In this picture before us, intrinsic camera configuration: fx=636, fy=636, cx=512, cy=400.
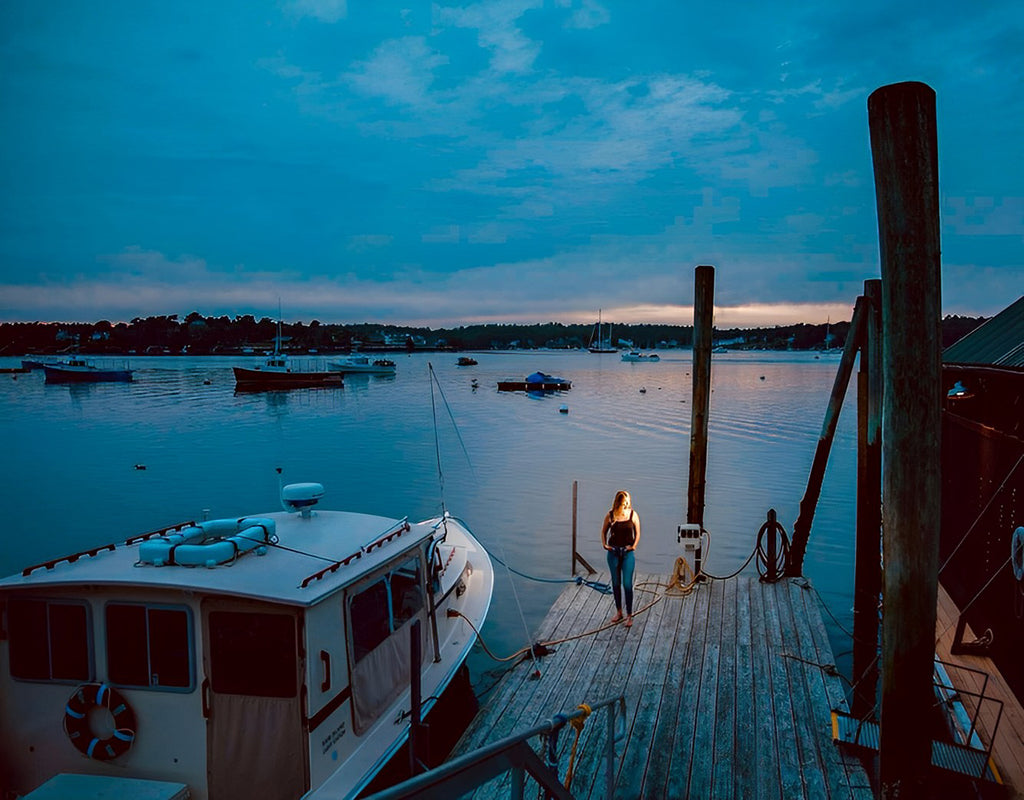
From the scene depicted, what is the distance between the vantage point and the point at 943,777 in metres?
6.10

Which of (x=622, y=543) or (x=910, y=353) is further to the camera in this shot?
(x=622, y=543)

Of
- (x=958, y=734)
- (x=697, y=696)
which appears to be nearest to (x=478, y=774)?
(x=697, y=696)

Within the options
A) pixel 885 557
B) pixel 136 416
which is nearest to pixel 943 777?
pixel 885 557

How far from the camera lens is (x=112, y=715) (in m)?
5.64

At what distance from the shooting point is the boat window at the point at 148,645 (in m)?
5.63

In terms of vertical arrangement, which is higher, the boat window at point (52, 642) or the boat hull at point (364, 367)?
the boat window at point (52, 642)

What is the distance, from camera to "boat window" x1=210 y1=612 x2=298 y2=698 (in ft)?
18.4

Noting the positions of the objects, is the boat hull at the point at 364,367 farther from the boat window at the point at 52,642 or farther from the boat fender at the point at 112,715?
the boat fender at the point at 112,715

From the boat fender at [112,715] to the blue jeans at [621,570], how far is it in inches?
250

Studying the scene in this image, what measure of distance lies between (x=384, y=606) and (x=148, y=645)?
2461 millimetres

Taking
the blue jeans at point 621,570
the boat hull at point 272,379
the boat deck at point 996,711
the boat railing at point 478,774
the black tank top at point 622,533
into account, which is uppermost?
the boat railing at point 478,774

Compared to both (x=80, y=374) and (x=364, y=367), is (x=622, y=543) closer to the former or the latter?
(x=364, y=367)

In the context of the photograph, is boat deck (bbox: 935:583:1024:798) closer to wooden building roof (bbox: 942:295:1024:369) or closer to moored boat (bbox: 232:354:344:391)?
wooden building roof (bbox: 942:295:1024:369)

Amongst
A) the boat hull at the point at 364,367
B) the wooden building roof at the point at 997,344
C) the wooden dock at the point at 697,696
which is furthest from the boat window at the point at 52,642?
the boat hull at the point at 364,367
